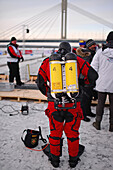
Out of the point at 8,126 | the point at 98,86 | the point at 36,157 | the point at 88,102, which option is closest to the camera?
the point at 36,157

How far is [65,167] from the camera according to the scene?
7.13 ft

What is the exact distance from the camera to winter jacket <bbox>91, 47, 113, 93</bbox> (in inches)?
109

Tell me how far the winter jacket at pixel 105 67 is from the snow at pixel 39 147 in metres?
0.90

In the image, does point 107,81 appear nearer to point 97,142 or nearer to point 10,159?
point 97,142

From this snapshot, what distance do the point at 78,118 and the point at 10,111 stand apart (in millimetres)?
2541

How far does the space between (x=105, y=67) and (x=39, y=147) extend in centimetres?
182

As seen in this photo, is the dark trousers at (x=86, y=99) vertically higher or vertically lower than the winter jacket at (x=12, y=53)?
lower

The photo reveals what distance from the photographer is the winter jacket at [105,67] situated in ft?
9.05

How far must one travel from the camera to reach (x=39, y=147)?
8.55 ft

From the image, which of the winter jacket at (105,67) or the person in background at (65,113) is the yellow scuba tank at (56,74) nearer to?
the person in background at (65,113)

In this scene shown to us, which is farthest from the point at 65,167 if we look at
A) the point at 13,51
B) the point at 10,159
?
the point at 13,51

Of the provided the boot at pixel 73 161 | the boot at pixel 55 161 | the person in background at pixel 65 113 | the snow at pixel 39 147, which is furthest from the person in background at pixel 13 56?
the boot at pixel 73 161

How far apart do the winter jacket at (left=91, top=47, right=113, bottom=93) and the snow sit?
90 centimetres

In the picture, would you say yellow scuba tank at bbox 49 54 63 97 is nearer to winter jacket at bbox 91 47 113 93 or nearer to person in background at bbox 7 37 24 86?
winter jacket at bbox 91 47 113 93
